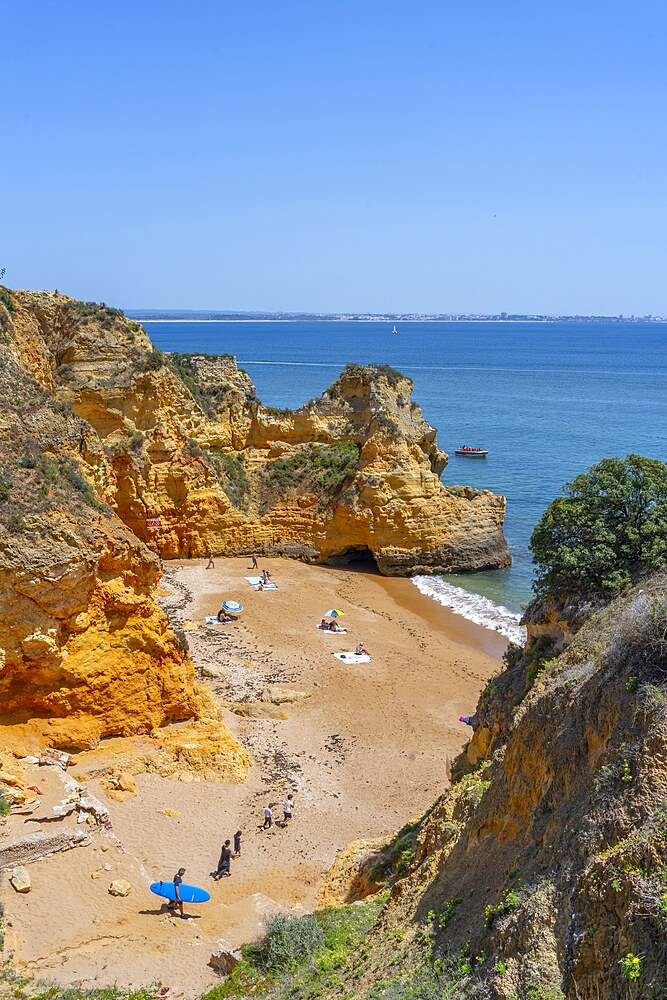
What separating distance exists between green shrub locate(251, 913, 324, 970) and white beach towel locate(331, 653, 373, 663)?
13.3 metres

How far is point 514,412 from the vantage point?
3091 inches

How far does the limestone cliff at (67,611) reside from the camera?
589 inches

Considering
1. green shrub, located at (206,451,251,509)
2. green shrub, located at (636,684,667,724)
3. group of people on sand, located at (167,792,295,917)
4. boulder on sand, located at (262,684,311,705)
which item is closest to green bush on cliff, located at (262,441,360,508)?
green shrub, located at (206,451,251,509)

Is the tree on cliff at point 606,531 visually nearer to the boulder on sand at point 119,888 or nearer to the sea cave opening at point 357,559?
the boulder on sand at point 119,888

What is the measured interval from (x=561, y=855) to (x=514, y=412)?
244ft

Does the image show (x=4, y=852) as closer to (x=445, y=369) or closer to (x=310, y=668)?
(x=310, y=668)

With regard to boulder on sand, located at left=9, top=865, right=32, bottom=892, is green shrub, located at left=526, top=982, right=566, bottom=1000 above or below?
above

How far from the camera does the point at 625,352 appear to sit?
16825cm

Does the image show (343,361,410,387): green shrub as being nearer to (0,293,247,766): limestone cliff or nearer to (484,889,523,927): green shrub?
(0,293,247,766): limestone cliff

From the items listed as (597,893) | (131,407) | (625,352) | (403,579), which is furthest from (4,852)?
(625,352)

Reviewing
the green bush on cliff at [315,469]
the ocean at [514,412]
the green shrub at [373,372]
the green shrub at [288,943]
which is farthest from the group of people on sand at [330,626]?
the green shrub at [288,943]

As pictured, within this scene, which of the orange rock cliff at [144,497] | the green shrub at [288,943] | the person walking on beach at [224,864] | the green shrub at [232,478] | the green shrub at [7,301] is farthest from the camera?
the green shrub at [232,478]

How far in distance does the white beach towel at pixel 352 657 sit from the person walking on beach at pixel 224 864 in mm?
10191

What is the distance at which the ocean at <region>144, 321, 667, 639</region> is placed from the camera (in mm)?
33594
